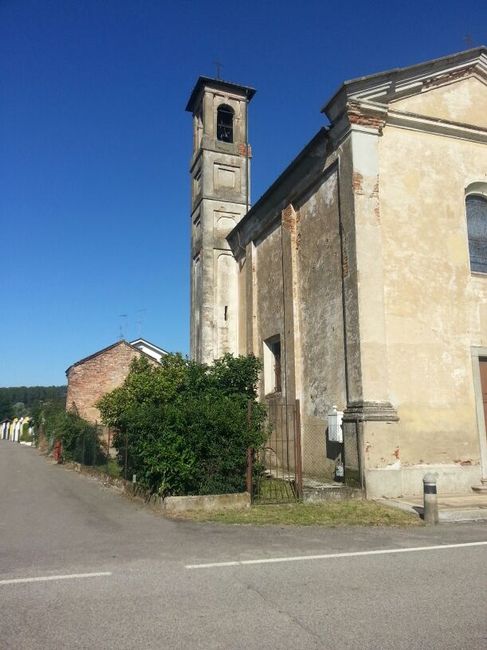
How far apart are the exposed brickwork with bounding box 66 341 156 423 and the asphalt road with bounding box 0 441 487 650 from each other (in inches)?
910

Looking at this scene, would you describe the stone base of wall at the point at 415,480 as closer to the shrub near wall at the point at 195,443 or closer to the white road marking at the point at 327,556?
the shrub near wall at the point at 195,443

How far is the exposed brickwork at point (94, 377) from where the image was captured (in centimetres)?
3097

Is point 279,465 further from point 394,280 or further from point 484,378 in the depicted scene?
point 394,280

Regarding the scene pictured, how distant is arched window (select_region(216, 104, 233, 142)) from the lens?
918 inches

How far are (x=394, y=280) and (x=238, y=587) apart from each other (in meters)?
8.57

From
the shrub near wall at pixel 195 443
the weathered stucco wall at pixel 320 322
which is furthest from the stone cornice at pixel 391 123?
the shrub near wall at pixel 195 443

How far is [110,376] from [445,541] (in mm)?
27279

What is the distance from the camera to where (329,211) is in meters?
13.6

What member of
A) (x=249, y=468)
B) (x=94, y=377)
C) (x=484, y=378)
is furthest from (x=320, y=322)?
(x=94, y=377)

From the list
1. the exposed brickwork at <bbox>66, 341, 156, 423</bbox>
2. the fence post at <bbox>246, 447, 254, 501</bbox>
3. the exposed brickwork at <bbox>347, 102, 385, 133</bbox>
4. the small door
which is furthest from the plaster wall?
the exposed brickwork at <bbox>66, 341, 156, 423</bbox>

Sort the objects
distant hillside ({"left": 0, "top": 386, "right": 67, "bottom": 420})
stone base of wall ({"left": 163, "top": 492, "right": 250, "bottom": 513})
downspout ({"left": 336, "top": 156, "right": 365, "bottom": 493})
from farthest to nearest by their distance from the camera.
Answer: distant hillside ({"left": 0, "top": 386, "right": 67, "bottom": 420}) < downspout ({"left": 336, "top": 156, "right": 365, "bottom": 493}) < stone base of wall ({"left": 163, "top": 492, "right": 250, "bottom": 513})

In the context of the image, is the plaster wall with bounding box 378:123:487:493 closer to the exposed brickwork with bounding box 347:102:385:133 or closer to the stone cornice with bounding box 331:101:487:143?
the stone cornice with bounding box 331:101:487:143

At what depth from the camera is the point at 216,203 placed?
21.9 m

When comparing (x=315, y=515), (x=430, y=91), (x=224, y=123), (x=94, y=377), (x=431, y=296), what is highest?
(x=224, y=123)
